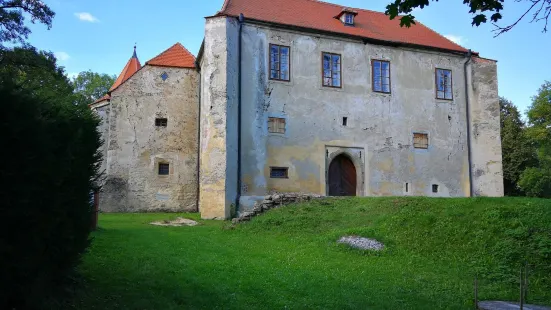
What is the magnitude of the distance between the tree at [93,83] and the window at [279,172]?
3205 centimetres

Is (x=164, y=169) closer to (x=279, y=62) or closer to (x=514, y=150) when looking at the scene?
(x=279, y=62)

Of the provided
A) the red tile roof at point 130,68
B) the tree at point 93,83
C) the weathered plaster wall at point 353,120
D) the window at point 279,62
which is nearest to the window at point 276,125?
the weathered plaster wall at point 353,120

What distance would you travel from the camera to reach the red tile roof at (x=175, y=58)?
2319 cm

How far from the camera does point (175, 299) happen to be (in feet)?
21.1

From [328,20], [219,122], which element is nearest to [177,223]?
[219,122]

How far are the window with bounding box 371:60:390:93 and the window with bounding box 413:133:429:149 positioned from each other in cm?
265

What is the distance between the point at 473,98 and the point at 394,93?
4.51 metres

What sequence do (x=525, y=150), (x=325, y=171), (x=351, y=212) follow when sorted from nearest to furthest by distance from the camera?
1. (x=351, y=212)
2. (x=325, y=171)
3. (x=525, y=150)

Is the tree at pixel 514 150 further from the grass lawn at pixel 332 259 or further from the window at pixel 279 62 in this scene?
the grass lawn at pixel 332 259

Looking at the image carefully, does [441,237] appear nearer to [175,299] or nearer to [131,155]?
[175,299]

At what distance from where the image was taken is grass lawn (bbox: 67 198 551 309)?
679 cm

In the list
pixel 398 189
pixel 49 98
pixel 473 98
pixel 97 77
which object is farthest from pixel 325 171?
pixel 97 77

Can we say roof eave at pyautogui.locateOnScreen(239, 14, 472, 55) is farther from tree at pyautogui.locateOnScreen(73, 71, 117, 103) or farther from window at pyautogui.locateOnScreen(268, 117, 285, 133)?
tree at pyautogui.locateOnScreen(73, 71, 117, 103)

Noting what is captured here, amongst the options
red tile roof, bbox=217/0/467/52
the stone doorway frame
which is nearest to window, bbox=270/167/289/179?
the stone doorway frame
